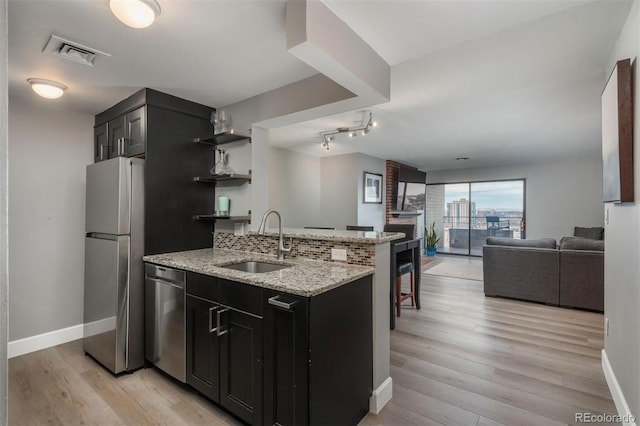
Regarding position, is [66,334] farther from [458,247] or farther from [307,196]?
[458,247]

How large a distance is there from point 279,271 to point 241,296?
30 cm

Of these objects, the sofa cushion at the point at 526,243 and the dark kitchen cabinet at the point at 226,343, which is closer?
the dark kitchen cabinet at the point at 226,343

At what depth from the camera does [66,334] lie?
297cm

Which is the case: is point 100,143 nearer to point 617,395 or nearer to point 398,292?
point 398,292

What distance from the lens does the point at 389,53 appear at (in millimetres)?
1967

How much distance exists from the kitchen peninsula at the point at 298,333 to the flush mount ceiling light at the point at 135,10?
1.41 meters

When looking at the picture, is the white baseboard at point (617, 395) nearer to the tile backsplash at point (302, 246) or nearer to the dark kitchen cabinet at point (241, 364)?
the tile backsplash at point (302, 246)

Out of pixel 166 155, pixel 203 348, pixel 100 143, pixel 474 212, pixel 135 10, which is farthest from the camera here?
pixel 474 212

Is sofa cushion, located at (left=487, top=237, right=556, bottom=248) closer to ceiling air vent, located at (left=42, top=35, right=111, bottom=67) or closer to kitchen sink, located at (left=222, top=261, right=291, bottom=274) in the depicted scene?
kitchen sink, located at (left=222, top=261, right=291, bottom=274)

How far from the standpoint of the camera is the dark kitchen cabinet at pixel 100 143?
9.75 feet

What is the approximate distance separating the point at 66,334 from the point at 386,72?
12.5 feet

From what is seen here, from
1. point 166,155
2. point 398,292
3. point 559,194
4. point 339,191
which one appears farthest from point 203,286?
point 559,194

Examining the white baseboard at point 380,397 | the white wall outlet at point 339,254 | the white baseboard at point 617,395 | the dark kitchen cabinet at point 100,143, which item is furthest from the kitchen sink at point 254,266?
the white baseboard at point 617,395

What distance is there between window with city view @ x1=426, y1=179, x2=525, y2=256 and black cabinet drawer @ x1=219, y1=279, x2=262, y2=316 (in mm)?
7873
